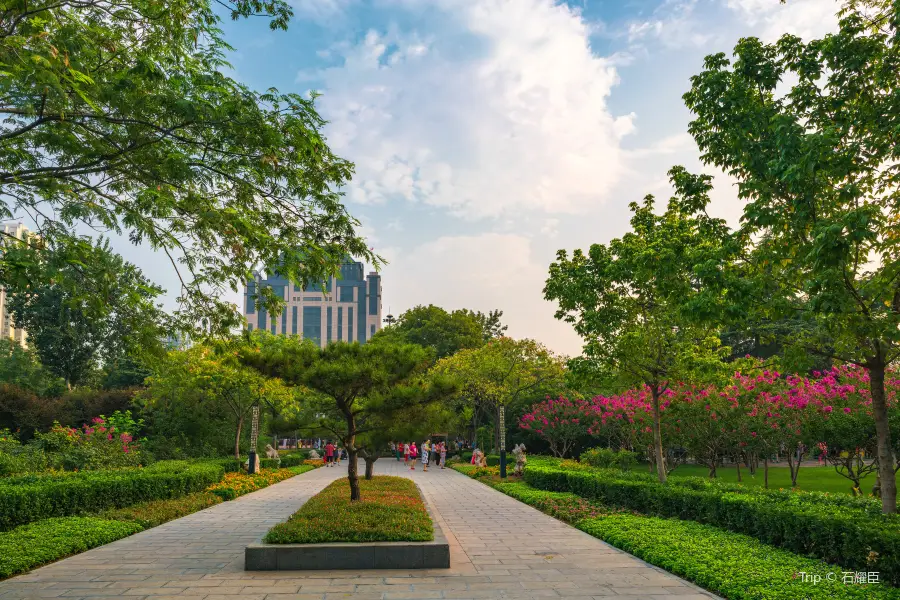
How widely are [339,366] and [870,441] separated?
12.6 m

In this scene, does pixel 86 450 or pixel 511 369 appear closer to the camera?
pixel 86 450

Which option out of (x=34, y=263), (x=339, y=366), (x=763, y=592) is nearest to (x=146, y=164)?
(x=34, y=263)

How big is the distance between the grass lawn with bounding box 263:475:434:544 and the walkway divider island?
28 centimetres

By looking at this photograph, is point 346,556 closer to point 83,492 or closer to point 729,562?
point 729,562

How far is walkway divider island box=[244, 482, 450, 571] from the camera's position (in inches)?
293

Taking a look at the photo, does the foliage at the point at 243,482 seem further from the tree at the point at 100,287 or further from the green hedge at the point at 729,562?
the green hedge at the point at 729,562

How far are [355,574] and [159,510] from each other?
281 inches

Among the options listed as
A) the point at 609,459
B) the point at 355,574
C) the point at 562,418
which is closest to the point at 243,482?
the point at 609,459

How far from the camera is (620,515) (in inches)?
455

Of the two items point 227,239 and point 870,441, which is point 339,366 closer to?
point 227,239

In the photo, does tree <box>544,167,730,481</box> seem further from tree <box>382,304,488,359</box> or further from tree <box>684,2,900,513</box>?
tree <box>382,304,488,359</box>

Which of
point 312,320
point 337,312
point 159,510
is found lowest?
point 159,510

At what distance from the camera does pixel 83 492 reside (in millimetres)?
11406

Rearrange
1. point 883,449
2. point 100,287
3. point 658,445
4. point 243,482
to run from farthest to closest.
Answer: point 243,482 < point 658,445 < point 883,449 < point 100,287
